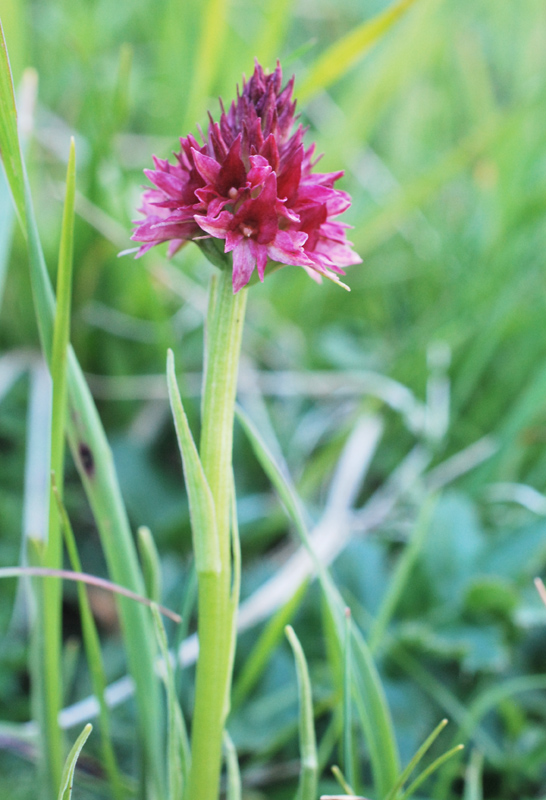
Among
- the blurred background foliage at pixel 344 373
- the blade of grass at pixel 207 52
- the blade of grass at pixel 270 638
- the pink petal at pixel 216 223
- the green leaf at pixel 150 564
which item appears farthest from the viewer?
the blade of grass at pixel 207 52

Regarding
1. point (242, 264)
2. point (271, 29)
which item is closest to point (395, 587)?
point (242, 264)

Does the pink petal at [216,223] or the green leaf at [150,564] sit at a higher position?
the pink petal at [216,223]

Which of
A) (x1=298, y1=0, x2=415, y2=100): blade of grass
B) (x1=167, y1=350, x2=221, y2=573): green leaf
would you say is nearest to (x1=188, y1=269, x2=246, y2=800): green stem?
(x1=167, y1=350, x2=221, y2=573): green leaf

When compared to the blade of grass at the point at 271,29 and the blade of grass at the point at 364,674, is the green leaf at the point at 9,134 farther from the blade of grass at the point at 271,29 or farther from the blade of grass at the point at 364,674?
the blade of grass at the point at 271,29

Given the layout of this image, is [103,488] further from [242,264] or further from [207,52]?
[207,52]

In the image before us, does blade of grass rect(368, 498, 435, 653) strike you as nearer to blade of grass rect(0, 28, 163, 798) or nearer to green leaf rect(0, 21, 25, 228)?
blade of grass rect(0, 28, 163, 798)

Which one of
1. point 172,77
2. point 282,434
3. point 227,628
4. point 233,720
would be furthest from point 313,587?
point 172,77

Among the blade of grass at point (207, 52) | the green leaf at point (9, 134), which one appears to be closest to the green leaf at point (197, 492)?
the green leaf at point (9, 134)
